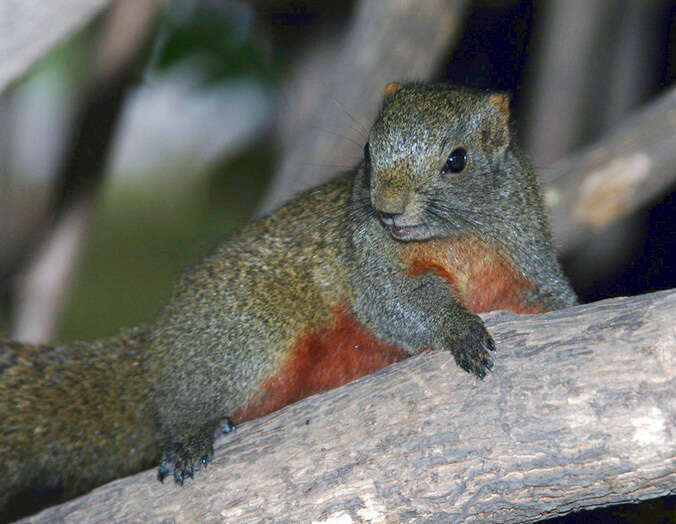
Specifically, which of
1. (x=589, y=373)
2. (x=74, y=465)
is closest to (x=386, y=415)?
(x=589, y=373)

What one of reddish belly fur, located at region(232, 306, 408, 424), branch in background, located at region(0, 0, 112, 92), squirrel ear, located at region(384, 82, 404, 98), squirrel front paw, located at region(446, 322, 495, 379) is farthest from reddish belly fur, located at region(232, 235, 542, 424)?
branch in background, located at region(0, 0, 112, 92)

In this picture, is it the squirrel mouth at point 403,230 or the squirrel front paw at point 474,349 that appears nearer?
the squirrel front paw at point 474,349

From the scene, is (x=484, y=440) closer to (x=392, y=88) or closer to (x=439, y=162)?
(x=439, y=162)

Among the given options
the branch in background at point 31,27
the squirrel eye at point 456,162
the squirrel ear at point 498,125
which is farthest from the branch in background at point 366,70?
A: the branch in background at point 31,27

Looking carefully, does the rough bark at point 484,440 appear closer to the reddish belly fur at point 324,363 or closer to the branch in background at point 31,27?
the reddish belly fur at point 324,363

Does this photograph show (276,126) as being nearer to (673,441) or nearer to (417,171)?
(417,171)

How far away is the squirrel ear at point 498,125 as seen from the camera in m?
4.14

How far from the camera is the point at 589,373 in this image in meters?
3.00

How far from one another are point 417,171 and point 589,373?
1.28m

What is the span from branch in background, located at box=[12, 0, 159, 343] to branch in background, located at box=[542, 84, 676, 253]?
137 inches

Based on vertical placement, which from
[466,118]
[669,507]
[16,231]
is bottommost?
[669,507]

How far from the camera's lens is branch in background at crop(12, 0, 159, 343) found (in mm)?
6535

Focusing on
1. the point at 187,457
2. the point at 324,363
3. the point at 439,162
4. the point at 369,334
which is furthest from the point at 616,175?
the point at 187,457

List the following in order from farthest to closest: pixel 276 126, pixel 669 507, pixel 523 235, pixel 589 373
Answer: pixel 276 126, pixel 523 235, pixel 669 507, pixel 589 373
